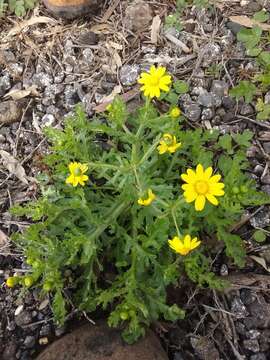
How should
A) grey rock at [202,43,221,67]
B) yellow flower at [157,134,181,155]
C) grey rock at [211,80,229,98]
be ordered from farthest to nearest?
grey rock at [202,43,221,67] < grey rock at [211,80,229,98] < yellow flower at [157,134,181,155]

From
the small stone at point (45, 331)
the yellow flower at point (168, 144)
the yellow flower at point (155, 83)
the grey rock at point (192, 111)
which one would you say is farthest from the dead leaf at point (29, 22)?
the small stone at point (45, 331)

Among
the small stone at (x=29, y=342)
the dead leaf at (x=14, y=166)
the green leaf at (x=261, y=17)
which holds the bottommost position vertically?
the small stone at (x=29, y=342)

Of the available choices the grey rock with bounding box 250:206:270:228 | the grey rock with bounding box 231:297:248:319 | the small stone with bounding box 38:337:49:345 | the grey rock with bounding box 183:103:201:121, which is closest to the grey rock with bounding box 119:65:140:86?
the grey rock with bounding box 183:103:201:121

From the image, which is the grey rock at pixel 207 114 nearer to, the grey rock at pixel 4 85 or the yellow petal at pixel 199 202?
the yellow petal at pixel 199 202

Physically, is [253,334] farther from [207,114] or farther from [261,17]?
[261,17]

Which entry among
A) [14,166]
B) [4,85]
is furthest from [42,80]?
[14,166]

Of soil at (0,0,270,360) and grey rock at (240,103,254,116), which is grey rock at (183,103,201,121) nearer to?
soil at (0,0,270,360)
